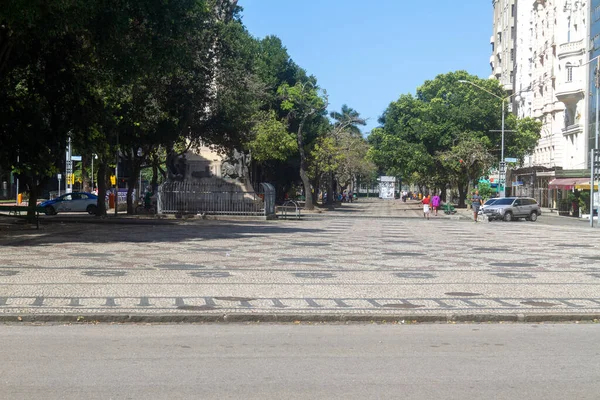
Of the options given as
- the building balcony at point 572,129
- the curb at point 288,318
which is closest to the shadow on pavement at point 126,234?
the curb at point 288,318

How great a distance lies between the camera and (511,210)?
50.8 metres

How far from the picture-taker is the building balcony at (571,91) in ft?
220

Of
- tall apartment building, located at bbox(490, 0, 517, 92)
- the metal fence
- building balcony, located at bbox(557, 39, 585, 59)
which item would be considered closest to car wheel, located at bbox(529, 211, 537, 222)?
the metal fence

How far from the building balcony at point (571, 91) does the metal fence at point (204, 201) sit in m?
36.8

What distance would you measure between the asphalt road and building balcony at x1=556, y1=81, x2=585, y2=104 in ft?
198

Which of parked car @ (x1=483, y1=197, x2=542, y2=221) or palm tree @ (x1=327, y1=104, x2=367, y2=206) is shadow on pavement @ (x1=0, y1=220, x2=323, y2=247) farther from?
palm tree @ (x1=327, y1=104, x2=367, y2=206)

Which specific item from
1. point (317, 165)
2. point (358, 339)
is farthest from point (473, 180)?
point (358, 339)

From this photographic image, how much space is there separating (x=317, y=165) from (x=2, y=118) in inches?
1898

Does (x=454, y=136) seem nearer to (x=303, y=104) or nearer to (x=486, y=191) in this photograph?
(x=486, y=191)

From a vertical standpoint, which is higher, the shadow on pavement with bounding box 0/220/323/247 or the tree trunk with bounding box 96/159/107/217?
the tree trunk with bounding box 96/159/107/217

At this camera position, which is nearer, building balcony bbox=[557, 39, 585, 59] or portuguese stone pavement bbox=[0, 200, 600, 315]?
portuguese stone pavement bbox=[0, 200, 600, 315]

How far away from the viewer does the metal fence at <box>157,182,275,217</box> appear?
41719 mm

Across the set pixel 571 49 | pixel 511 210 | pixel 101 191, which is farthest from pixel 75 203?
pixel 571 49

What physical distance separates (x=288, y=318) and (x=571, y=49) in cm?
6360
